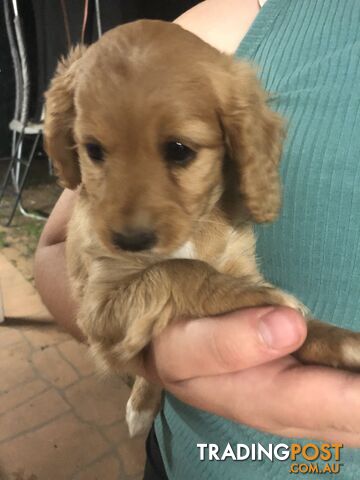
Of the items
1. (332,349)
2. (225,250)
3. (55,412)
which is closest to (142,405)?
(225,250)

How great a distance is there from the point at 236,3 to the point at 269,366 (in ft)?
3.07

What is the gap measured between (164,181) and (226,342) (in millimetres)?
341

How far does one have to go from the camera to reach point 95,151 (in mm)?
982

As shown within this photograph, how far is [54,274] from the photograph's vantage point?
1.46 meters

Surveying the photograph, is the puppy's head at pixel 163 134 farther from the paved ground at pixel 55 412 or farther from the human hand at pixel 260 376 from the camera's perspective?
the paved ground at pixel 55 412

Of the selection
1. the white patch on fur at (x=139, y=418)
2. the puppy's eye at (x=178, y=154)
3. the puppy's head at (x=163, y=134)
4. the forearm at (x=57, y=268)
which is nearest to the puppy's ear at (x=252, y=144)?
the puppy's head at (x=163, y=134)

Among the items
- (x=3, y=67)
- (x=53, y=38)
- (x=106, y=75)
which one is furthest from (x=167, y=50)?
(x=3, y=67)

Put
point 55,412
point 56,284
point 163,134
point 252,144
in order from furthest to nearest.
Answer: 1. point 55,412
2. point 56,284
3. point 252,144
4. point 163,134

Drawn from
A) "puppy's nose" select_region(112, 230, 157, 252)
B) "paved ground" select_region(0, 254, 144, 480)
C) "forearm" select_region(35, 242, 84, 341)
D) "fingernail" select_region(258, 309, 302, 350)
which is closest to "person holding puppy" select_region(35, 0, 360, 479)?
"fingernail" select_region(258, 309, 302, 350)

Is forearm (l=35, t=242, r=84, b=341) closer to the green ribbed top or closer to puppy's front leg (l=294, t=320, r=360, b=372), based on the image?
the green ribbed top

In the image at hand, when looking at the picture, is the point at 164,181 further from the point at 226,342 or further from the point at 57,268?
the point at 57,268

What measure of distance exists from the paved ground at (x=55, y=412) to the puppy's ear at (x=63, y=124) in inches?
73.8

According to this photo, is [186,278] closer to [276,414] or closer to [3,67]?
[276,414]

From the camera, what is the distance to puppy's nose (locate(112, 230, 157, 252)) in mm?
875
